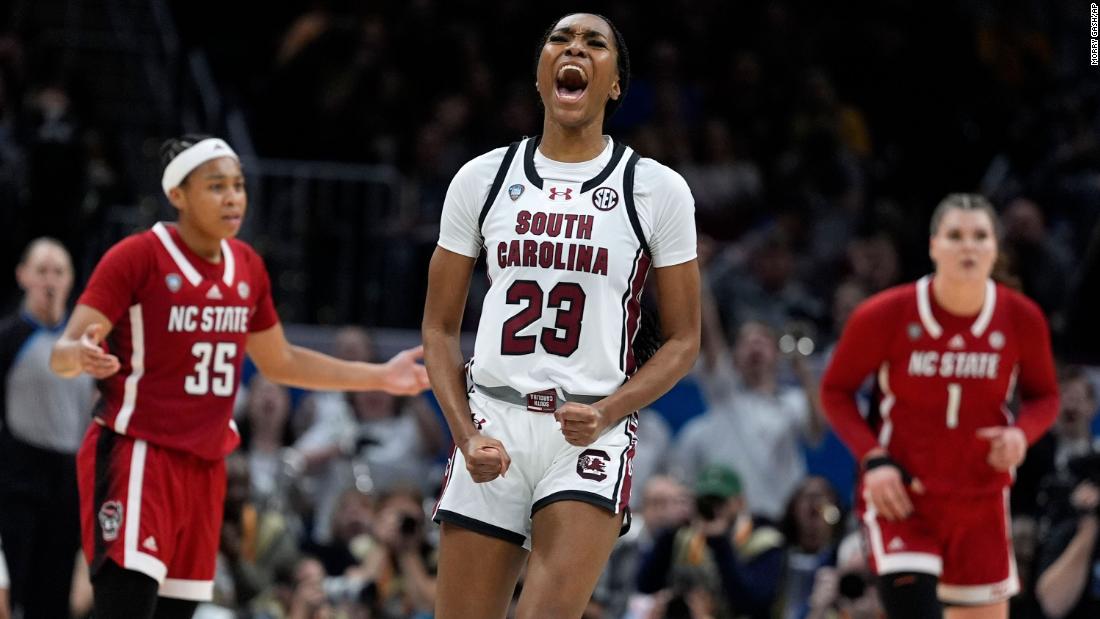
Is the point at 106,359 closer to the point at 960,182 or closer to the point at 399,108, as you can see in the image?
the point at 399,108

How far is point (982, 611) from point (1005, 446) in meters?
0.72

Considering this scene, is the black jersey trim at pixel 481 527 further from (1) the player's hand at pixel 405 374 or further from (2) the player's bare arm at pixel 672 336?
(1) the player's hand at pixel 405 374

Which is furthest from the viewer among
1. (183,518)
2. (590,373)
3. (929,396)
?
(929,396)

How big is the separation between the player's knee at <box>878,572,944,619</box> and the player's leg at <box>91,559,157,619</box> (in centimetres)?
285

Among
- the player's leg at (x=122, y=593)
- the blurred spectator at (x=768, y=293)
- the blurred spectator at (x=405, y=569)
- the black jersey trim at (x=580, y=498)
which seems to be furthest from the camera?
the blurred spectator at (x=768, y=293)

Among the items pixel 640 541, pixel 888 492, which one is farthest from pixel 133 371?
pixel 640 541

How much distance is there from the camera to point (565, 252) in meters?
4.78

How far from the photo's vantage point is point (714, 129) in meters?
13.1

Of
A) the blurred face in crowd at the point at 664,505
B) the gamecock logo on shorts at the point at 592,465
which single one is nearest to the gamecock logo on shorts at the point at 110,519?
the gamecock logo on shorts at the point at 592,465

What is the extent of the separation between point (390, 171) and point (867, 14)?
495 cm

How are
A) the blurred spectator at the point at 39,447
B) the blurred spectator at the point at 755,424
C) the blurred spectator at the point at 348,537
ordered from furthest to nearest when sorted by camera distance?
the blurred spectator at the point at 755,424
the blurred spectator at the point at 348,537
the blurred spectator at the point at 39,447

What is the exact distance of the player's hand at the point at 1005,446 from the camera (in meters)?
6.41

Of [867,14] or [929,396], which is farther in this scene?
[867,14]

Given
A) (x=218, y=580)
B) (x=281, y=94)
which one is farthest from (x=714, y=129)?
(x=218, y=580)
